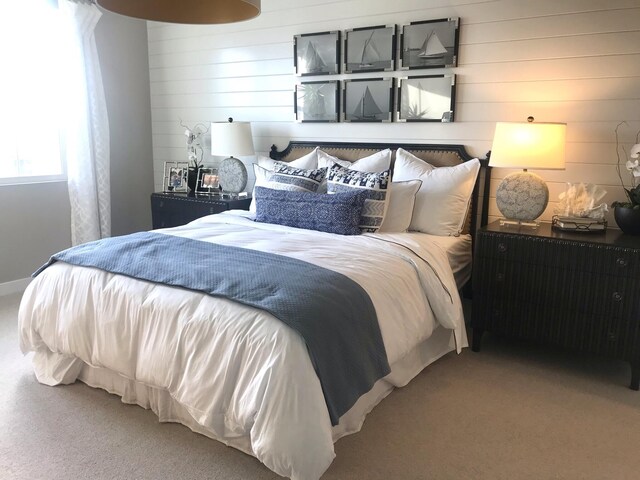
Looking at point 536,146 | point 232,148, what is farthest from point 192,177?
point 536,146

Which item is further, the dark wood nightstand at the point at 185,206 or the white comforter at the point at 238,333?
the dark wood nightstand at the point at 185,206

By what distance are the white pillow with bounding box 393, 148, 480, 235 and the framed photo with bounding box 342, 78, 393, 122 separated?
2.37 ft

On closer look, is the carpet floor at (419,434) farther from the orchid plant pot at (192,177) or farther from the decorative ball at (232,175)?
the orchid plant pot at (192,177)

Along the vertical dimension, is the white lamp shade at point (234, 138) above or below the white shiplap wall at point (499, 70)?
below

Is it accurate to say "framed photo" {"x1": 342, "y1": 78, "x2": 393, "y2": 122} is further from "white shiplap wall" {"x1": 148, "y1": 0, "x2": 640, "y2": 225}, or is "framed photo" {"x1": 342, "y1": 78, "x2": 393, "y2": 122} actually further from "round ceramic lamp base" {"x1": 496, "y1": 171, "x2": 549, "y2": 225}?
"round ceramic lamp base" {"x1": 496, "y1": 171, "x2": 549, "y2": 225}

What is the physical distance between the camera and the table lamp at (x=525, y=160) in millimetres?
2900

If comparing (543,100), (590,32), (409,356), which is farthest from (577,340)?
(590,32)

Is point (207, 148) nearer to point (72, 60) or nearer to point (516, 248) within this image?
point (72, 60)

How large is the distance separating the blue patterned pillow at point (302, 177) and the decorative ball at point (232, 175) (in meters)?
0.87

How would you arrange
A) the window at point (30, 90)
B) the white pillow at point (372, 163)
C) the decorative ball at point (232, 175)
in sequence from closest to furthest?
the white pillow at point (372, 163), the window at point (30, 90), the decorative ball at point (232, 175)

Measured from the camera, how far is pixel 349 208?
3.09m

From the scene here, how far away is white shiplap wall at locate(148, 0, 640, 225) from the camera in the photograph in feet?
9.80

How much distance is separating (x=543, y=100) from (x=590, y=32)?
44cm

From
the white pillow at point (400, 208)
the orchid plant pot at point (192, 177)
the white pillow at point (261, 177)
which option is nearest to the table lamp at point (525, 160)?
the white pillow at point (400, 208)
